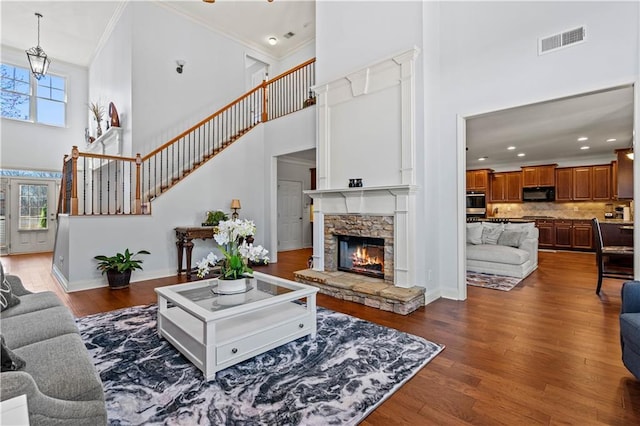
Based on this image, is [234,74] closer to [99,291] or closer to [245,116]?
[245,116]

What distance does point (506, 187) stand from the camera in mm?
10352

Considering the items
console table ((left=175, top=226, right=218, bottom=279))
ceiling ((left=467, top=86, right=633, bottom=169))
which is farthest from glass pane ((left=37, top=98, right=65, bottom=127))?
ceiling ((left=467, top=86, right=633, bottom=169))

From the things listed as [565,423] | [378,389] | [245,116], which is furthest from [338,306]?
[245,116]

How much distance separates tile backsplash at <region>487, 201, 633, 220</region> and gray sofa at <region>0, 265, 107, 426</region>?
458 inches

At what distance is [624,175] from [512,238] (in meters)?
4.02

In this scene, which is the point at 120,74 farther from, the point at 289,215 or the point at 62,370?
the point at 62,370

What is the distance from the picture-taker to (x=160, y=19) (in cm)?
653

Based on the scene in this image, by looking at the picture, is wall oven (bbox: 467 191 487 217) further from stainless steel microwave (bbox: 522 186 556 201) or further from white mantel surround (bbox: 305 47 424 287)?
white mantel surround (bbox: 305 47 424 287)

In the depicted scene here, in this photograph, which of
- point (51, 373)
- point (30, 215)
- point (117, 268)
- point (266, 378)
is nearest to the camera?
point (51, 373)

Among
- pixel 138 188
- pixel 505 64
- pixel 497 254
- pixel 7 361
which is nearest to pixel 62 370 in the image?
pixel 7 361

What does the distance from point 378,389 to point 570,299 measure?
3.57 meters

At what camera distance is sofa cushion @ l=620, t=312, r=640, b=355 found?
1976 mm

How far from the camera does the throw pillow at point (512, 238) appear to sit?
5988 mm

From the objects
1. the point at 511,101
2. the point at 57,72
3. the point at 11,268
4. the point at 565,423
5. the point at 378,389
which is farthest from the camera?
the point at 57,72
